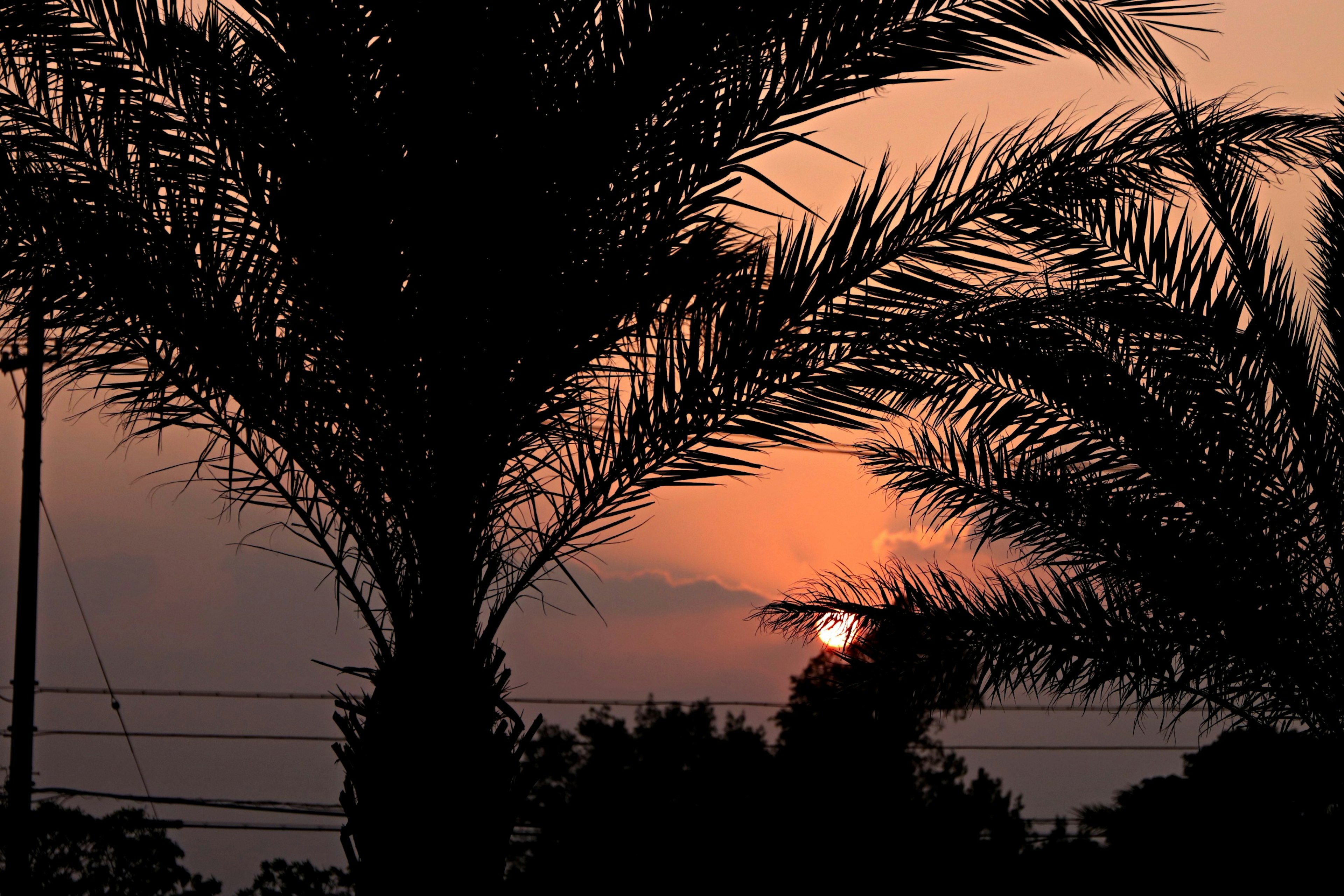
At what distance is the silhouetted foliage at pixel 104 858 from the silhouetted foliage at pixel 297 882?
821 mm

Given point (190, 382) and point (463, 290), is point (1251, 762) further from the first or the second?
point (190, 382)

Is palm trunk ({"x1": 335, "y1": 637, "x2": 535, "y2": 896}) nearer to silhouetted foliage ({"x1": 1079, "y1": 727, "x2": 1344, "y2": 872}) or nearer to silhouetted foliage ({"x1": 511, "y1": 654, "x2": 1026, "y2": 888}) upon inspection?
silhouetted foliage ({"x1": 1079, "y1": 727, "x2": 1344, "y2": 872})

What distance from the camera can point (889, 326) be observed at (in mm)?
4367

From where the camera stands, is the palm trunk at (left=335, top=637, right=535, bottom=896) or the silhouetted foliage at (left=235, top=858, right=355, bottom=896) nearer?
the palm trunk at (left=335, top=637, right=535, bottom=896)

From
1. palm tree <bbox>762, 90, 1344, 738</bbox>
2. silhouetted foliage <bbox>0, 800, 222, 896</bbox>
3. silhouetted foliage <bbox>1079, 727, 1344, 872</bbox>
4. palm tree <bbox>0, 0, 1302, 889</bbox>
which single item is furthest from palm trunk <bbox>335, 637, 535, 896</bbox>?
silhouetted foliage <bbox>0, 800, 222, 896</bbox>

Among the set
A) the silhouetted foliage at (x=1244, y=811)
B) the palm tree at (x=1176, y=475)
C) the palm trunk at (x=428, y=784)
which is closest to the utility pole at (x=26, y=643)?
the palm trunk at (x=428, y=784)

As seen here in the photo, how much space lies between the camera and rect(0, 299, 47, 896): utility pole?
9164 mm

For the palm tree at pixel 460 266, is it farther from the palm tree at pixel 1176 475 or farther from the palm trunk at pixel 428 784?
the palm tree at pixel 1176 475

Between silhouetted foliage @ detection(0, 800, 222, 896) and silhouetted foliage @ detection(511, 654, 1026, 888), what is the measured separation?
15.5 ft

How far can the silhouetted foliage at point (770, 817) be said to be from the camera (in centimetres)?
1485

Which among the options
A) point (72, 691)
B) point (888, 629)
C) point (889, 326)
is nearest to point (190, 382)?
point (889, 326)

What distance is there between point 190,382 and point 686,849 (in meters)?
12.6

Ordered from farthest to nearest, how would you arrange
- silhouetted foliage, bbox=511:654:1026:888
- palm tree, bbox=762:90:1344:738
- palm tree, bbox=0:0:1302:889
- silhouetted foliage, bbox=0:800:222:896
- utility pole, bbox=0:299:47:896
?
silhouetted foliage, bbox=511:654:1026:888, silhouetted foliage, bbox=0:800:222:896, utility pole, bbox=0:299:47:896, palm tree, bbox=762:90:1344:738, palm tree, bbox=0:0:1302:889

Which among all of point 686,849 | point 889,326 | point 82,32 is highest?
point 82,32
